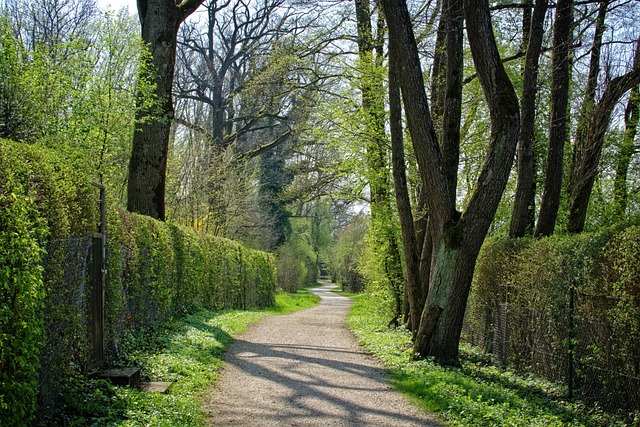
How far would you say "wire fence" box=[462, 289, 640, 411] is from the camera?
7094 millimetres

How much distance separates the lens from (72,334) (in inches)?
237

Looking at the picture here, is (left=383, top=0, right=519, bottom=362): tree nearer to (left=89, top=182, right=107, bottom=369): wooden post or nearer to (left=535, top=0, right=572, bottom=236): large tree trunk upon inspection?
(left=535, top=0, right=572, bottom=236): large tree trunk

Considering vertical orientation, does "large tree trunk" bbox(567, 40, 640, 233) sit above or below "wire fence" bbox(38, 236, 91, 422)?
above

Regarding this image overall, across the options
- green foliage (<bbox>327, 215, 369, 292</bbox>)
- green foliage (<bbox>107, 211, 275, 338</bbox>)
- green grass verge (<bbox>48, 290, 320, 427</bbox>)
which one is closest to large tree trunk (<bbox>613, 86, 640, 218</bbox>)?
green grass verge (<bbox>48, 290, 320, 427</bbox>)

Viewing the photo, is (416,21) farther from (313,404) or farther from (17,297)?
(17,297)

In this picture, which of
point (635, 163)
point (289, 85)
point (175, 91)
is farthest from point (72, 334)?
point (175, 91)

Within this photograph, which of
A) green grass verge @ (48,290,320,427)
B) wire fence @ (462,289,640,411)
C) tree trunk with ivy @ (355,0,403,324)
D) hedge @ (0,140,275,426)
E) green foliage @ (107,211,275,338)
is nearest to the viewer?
hedge @ (0,140,275,426)

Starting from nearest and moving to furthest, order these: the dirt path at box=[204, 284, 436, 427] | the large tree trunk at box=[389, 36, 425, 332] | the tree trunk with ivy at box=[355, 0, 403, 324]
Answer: the dirt path at box=[204, 284, 436, 427] < the large tree trunk at box=[389, 36, 425, 332] < the tree trunk with ivy at box=[355, 0, 403, 324]

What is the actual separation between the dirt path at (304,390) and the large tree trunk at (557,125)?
15.2 feet

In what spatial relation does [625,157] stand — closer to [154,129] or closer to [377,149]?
[377,149]

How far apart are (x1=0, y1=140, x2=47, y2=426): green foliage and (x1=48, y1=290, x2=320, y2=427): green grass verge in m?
1.02

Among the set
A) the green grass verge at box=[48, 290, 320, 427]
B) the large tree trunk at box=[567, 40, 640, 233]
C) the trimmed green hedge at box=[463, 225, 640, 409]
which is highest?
the large tree trunk at box=[567, 40, 640, 233]

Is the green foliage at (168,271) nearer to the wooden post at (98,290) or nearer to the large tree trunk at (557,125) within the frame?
the wooden post at (98,290)

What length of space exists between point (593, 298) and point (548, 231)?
3972mm
